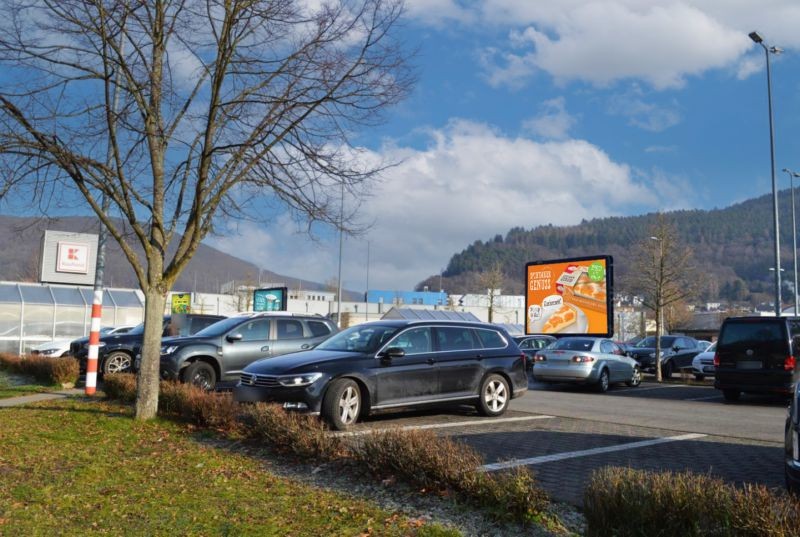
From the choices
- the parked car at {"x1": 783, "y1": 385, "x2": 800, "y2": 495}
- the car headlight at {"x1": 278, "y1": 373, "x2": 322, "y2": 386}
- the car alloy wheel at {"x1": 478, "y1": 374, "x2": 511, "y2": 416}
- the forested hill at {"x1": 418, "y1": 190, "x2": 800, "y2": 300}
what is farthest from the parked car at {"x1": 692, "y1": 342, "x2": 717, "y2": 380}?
the forested hill at {"x1": 418, "y1": 190, "x2": 800, "y2": 300}

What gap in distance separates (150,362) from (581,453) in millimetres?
6125

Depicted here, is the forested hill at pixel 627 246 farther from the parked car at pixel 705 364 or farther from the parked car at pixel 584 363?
the parked car at pixel 584 363

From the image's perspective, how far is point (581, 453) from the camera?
27.7 feet


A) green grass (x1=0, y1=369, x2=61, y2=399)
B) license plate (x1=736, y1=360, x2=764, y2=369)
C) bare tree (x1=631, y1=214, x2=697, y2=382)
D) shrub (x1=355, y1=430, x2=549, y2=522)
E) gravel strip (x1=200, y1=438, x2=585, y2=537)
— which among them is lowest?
gravel strip (x1=200, y1=438, x2=585, y2=537)

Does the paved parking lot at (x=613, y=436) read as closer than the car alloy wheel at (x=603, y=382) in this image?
Yes

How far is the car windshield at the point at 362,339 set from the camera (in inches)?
432

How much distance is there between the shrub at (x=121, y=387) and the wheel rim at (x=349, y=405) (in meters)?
4.56

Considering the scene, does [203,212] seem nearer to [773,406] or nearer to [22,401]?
[22,401]

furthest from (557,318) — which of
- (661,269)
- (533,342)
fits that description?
(661,269)

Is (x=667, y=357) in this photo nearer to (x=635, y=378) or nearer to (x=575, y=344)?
(x=635, y=378)

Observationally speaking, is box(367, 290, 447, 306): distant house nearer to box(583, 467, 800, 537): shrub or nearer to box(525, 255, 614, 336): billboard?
box(525, 255, 614, 336): billboard

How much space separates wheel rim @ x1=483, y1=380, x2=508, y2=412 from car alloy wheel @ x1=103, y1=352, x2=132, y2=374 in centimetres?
1076

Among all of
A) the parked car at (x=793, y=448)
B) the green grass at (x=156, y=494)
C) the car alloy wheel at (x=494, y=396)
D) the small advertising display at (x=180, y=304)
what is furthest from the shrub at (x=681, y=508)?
the small advertising display at (x=180, y=304)

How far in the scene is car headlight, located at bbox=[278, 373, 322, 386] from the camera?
990 cm
